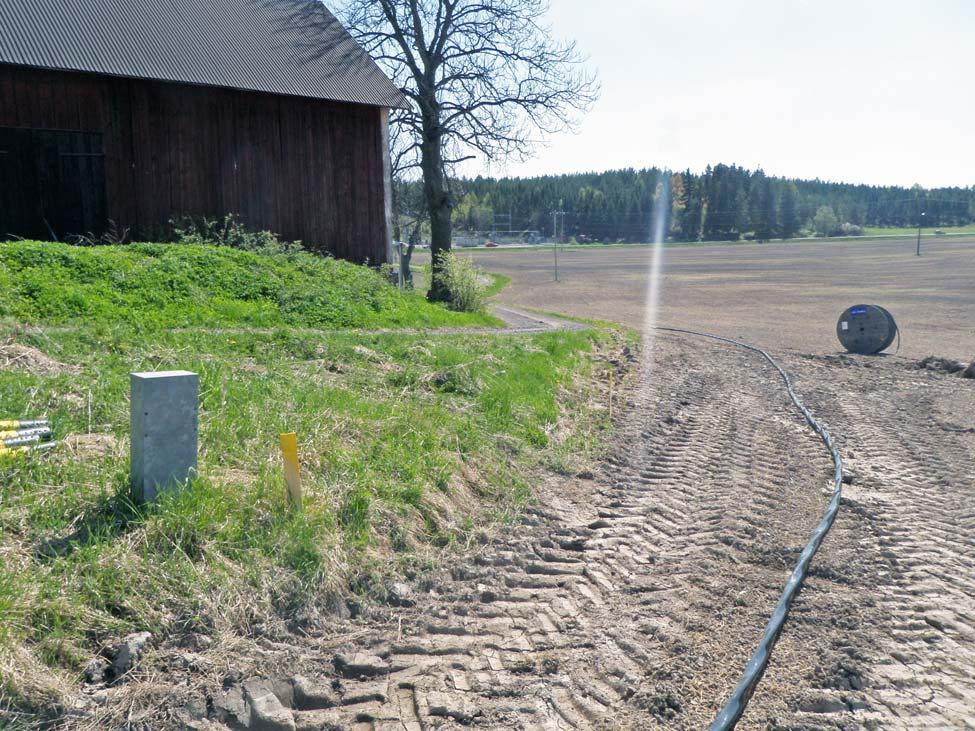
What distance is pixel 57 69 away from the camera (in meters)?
16.5

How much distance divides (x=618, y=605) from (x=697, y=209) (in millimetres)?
136846

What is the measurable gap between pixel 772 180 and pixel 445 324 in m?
151

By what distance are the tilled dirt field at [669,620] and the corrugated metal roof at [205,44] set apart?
46.8 feet

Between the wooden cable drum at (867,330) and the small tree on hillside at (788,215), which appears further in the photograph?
the small tree on hillside at (788,215)

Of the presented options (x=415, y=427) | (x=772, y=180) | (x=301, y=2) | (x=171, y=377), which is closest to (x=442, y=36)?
(x=301, y=2)

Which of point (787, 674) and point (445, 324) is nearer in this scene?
point (787, 674)

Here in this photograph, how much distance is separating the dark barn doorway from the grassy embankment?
18.0ft

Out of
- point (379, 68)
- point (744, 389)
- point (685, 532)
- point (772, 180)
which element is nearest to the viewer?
point (685, 532)

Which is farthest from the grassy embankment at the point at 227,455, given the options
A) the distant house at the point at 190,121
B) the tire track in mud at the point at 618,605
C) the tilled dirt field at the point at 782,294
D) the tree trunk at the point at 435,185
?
the tilled dirt field at the point at 782,294

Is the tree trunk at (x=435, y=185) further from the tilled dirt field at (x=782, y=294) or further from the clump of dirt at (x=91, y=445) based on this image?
the clump of dirt at (x=91, y=445)

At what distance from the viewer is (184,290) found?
41.0ft

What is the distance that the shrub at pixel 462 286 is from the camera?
66.9 feet

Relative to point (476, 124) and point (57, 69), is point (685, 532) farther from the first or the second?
point (476, 124)

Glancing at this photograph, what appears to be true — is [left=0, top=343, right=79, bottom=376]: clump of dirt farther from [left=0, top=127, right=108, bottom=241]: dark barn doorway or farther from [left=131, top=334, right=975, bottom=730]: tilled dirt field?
[left=0, top=127, right=108, bottom=241]: dark barn doorway
